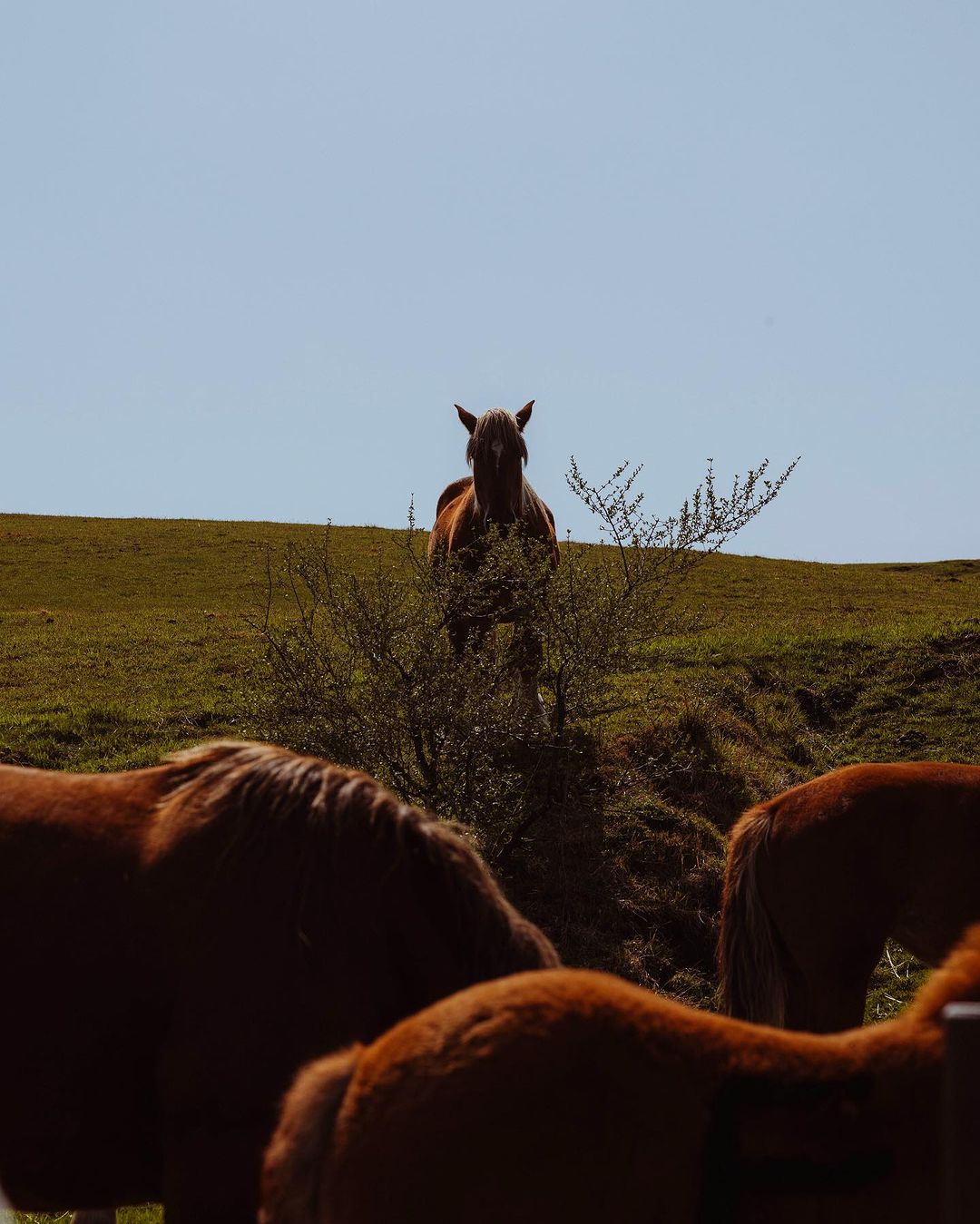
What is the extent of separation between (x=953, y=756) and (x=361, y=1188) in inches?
384

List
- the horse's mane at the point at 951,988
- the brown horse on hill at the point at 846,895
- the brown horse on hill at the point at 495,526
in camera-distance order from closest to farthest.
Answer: the horse's mane at the point at 951,988
the brown horse on hill at the point at 846,895
the brown horse on hill at the point at 495,526

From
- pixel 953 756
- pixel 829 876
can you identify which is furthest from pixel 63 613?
pixel 829 876

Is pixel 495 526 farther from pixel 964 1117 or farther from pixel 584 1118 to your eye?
pixel 964 1117

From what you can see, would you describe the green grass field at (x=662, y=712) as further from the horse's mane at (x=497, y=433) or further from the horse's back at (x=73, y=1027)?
the horse's back at (x=73, y=1027)

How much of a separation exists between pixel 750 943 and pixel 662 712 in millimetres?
5089

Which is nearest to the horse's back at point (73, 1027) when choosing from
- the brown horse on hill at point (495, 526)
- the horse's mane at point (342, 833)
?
the horse's mane at point (342, 833)

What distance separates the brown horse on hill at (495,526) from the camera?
8.56m

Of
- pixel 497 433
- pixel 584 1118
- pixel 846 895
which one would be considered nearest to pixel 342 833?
pixel 584 1118

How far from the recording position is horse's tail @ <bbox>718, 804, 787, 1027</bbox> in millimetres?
5605

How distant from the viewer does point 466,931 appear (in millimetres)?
3029

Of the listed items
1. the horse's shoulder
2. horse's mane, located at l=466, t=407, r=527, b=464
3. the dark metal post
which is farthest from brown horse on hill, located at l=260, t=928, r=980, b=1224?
the horse's shoulder

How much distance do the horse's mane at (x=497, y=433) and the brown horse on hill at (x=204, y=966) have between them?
22.1 feet

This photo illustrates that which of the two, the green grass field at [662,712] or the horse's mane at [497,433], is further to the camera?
the horse's mane at [497,433]

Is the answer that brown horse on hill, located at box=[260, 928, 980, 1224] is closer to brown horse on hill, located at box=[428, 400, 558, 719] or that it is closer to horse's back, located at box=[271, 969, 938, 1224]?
horse's back, located at box=[271, 969, 938, 1224]
